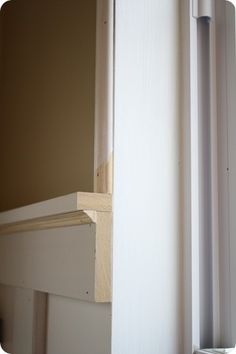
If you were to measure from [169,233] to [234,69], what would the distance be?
0.30 meters

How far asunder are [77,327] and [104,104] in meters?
0.40

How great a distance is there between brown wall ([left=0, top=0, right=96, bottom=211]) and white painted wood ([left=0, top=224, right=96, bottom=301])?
11 centimetres

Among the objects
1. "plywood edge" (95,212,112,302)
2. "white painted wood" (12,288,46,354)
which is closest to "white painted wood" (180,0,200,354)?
"plywood edge" (95,212,112,302)

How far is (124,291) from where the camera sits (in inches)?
28.3

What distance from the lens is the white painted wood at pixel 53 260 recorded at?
75cm

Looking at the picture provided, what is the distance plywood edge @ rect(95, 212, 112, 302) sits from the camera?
711 mm

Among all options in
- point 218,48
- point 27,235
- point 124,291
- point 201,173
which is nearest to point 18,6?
point 27,235

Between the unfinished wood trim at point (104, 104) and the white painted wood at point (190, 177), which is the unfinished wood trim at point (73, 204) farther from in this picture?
the white painted wood at point (190, 177)

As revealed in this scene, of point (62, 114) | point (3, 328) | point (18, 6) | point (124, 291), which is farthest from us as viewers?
point (18, 6)

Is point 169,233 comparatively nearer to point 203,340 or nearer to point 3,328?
point 203,340

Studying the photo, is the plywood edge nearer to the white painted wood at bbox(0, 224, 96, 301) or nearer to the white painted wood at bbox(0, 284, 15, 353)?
the white painted wood at bbox(0, 224, 96, 301)

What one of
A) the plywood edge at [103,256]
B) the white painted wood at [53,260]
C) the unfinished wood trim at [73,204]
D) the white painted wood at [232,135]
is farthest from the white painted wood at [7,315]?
the white painted wood at [232,135]

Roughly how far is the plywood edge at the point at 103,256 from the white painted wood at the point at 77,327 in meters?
0.03

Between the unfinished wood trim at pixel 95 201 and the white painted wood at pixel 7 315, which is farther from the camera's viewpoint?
the white painted wood at pixel 7 315
